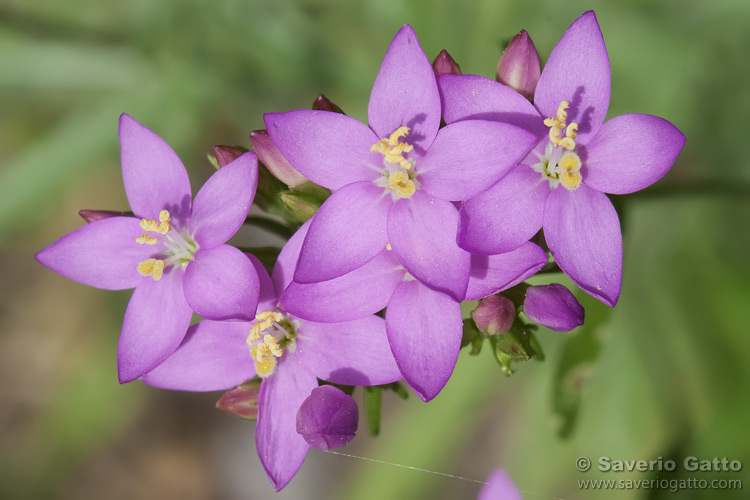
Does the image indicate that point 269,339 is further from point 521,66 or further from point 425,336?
point 521,66

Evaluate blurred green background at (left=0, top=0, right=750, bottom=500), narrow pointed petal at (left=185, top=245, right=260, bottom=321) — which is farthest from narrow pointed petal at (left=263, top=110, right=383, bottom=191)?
blurred green background at (left=0, top=0, right=750, bottom=500)

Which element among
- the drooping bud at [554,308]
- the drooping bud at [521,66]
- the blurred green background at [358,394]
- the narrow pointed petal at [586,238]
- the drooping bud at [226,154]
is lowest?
the blurred green background at [358,394]

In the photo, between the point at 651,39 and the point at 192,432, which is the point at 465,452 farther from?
the point at 651,39

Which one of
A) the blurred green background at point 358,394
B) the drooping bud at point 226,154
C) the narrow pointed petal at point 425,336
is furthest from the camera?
the blurred green background at point 358,394

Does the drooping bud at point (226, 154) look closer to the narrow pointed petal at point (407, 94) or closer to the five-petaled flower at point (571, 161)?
the narrow pointed petal at point (407, 94)

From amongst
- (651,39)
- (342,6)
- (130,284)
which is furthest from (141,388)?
(651,39)

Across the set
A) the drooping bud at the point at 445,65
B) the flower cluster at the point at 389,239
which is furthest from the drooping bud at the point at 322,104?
the drooping bud at the point at 445,65
